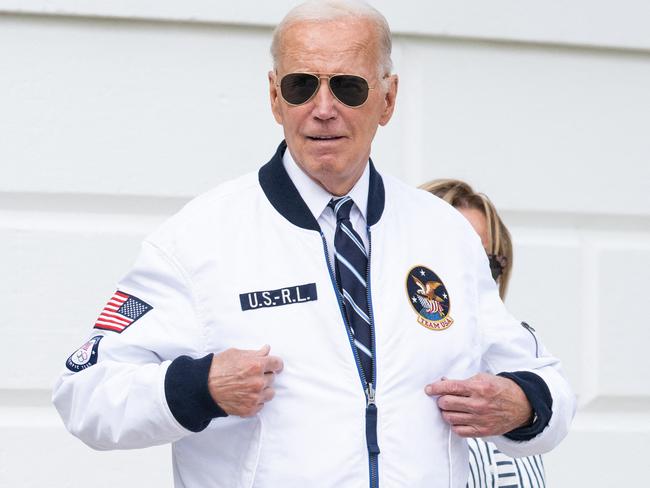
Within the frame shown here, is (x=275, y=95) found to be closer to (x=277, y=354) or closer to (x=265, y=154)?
A: (x=277, y=354)

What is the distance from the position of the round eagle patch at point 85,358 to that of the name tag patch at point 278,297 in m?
0.26

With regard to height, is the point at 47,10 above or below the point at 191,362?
above

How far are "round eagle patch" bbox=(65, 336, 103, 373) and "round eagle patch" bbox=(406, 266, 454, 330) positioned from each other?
57 centimetres

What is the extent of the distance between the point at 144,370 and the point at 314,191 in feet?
1.55

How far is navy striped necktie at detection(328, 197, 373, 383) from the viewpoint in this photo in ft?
7.02

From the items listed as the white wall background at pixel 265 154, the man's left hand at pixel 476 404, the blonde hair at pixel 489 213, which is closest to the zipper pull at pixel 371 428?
the man's left hand at pixel 476 404

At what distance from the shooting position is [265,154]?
3.60 meters

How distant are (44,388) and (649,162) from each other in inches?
79.2

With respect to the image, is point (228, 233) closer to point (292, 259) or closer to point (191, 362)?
point (292, 259)

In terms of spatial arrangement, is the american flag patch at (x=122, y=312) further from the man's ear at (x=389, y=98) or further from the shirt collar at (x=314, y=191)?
the man's ear at (x=389, y=98)

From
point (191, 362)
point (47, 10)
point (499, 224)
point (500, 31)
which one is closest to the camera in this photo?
point (191, 362)

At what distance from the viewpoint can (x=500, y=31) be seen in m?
3.75

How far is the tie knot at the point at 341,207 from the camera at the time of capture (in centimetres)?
224

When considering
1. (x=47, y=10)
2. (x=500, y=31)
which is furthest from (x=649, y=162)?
(x=47, y=10)
